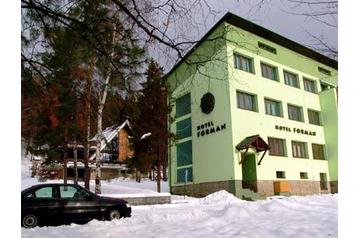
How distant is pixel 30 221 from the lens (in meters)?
7.96

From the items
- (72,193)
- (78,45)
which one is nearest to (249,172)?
(72,193)

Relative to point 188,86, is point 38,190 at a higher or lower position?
lower

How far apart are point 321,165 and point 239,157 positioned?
5.84 metres

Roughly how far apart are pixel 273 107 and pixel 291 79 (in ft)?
6.35

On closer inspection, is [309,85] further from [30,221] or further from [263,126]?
[30,221]

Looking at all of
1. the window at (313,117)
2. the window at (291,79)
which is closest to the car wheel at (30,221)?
the window at (291,79)

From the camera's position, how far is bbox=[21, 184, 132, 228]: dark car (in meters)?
8.07

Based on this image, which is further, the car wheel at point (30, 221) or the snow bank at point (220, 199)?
the snow bank at point (220, 199)

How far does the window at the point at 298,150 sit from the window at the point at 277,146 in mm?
730

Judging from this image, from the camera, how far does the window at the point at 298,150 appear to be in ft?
74.5

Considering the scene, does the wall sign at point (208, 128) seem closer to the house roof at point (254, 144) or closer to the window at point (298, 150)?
the house roof at point (254, 144)
